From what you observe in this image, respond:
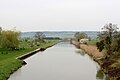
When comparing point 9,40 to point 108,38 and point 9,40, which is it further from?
point 108,38

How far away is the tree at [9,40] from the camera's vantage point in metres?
48.0

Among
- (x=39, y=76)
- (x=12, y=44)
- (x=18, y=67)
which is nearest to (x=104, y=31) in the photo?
(x=18, y=67)

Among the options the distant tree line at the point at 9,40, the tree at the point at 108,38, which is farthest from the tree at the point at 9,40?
the tree at the point at 108,38

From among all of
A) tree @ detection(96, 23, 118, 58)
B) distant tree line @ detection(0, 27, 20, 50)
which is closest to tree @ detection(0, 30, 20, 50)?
distant tree line @ detection(0, 27, 20, 50)

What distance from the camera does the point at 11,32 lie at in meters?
51.1

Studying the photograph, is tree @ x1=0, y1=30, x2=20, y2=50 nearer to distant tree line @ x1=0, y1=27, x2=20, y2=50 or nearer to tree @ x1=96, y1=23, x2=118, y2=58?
distant tree line @ x1=0, y1=27, x2=20, y2=50

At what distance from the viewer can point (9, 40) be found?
4878 cm

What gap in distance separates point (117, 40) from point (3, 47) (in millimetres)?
25486

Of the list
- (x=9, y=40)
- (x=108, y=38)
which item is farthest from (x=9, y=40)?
(x=108, y=38)

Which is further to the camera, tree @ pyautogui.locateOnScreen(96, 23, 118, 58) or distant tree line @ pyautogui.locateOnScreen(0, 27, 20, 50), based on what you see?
distant tree line @ pyautogui.locateOnScreen(0, 27, 20, 50)

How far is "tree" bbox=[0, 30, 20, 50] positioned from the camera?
4797cm

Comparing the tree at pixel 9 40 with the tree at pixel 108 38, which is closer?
the tree at pixel 108 38

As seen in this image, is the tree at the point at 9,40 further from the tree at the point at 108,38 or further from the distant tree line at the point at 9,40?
the tree at the point at 108,38

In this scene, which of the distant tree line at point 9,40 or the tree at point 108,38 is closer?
the tree at point 108,38
